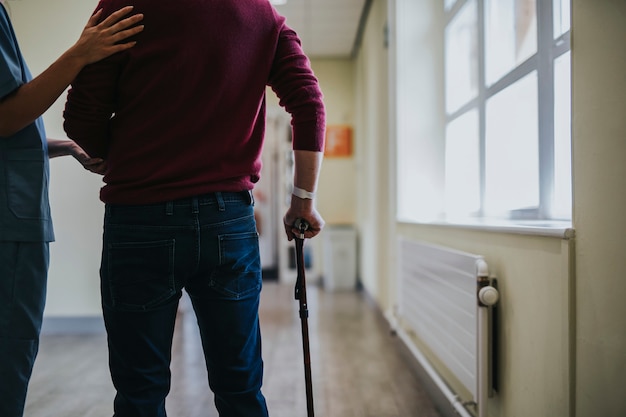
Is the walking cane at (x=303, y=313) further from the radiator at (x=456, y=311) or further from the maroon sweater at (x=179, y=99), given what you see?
the radiator at (x=456, y=311)

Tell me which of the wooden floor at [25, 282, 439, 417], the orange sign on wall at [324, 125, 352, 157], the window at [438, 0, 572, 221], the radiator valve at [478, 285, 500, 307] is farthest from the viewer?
the orange sign on wall at [324, 125, 352, 157]

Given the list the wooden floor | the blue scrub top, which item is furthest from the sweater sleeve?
the wooden floor

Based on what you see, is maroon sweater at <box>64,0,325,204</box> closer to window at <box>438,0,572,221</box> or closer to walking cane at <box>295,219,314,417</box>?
walking cane at <box>295,219,314,417</box>

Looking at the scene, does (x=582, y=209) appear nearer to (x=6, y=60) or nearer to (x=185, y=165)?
(x=185, y=165)

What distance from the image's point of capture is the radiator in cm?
163

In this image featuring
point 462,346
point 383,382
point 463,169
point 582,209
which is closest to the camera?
point 582,209

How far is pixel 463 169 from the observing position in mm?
2879

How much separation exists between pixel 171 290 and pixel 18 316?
500mm

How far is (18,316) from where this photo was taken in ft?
4.11

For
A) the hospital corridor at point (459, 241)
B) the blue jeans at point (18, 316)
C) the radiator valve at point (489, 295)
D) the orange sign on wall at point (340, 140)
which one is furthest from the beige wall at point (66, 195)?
the orange sign on wall at point (340, 140)

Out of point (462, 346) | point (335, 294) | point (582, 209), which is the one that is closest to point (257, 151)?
point (582, 209)

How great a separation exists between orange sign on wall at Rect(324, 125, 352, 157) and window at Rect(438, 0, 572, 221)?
A: 3.42 m

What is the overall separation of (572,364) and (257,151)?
2.81 feet

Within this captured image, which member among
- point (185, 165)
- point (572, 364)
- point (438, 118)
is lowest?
point (572, 364)
